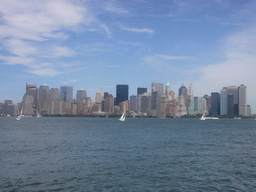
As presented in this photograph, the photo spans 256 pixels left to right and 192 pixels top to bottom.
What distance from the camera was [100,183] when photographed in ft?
85.4

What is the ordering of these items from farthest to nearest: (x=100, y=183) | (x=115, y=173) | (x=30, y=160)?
(x=30, y=160) < (x=115, y=173) < (x=100, y=183)

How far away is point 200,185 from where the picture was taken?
2609 centimetres

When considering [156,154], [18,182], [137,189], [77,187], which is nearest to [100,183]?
[77,187]

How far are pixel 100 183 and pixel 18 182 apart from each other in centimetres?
815

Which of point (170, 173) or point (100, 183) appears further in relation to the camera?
point (170, 173)

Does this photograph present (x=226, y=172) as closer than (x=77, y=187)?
No

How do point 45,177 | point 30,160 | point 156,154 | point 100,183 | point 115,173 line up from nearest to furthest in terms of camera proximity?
point 100,183
point 45,177
point 115,173
point 30,160
point 156,154

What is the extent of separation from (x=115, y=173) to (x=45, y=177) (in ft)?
25.4

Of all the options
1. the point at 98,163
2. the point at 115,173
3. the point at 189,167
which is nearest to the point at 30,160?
the point at 98,163

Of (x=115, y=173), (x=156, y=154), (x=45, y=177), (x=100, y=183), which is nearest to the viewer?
(x=100, y=183)

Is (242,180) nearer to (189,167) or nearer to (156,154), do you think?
(189,167)

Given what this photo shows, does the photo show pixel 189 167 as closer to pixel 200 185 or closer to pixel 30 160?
pixel 200 185

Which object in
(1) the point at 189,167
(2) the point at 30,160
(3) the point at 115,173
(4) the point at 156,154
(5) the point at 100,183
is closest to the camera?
(5) the point at 100,183

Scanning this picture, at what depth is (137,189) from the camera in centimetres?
2422
